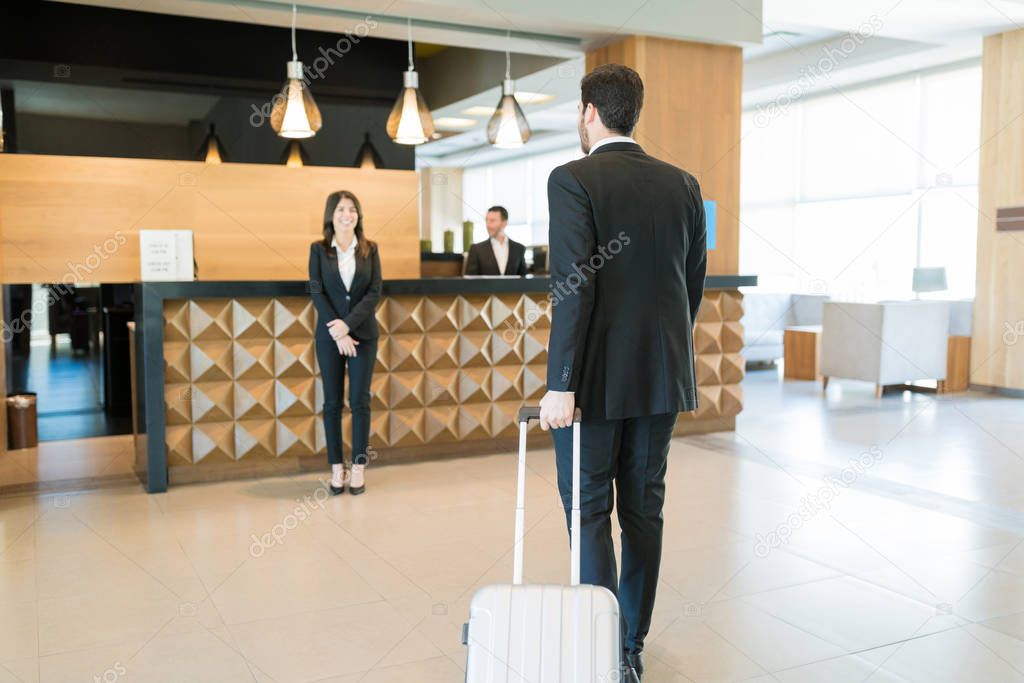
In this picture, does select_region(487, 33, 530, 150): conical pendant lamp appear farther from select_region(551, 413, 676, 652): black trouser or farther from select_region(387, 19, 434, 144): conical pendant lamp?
Answer: select_region(551, 413, 676, 652): black trouser

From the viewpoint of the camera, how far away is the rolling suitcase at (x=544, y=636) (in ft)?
6.68

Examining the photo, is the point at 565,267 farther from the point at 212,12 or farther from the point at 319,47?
the point at 319,47

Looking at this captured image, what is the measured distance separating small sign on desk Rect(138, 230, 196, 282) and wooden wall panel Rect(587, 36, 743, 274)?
3.15 metres

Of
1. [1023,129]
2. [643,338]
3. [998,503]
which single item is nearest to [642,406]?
[643,338]

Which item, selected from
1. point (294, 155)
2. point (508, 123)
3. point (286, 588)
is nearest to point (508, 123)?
point (508, 123)

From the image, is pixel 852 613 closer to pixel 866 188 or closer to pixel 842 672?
pixel 842 672

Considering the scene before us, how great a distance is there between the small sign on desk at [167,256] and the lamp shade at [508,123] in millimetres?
2221

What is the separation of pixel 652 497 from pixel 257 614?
1.50 metres

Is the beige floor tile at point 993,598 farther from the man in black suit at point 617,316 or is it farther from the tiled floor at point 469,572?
the man in black suit at point 617,316

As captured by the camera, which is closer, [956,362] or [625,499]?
[625,499]

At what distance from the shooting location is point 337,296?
488 centimetres

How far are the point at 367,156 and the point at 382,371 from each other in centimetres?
271

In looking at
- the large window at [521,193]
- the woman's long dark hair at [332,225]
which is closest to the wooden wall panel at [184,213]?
the woman's long dark hair at [332,225]

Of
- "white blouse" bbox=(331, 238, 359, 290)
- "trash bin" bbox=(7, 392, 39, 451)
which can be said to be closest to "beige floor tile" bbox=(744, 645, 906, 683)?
"white blouse" bbox=(331, 238, 359, 290)
